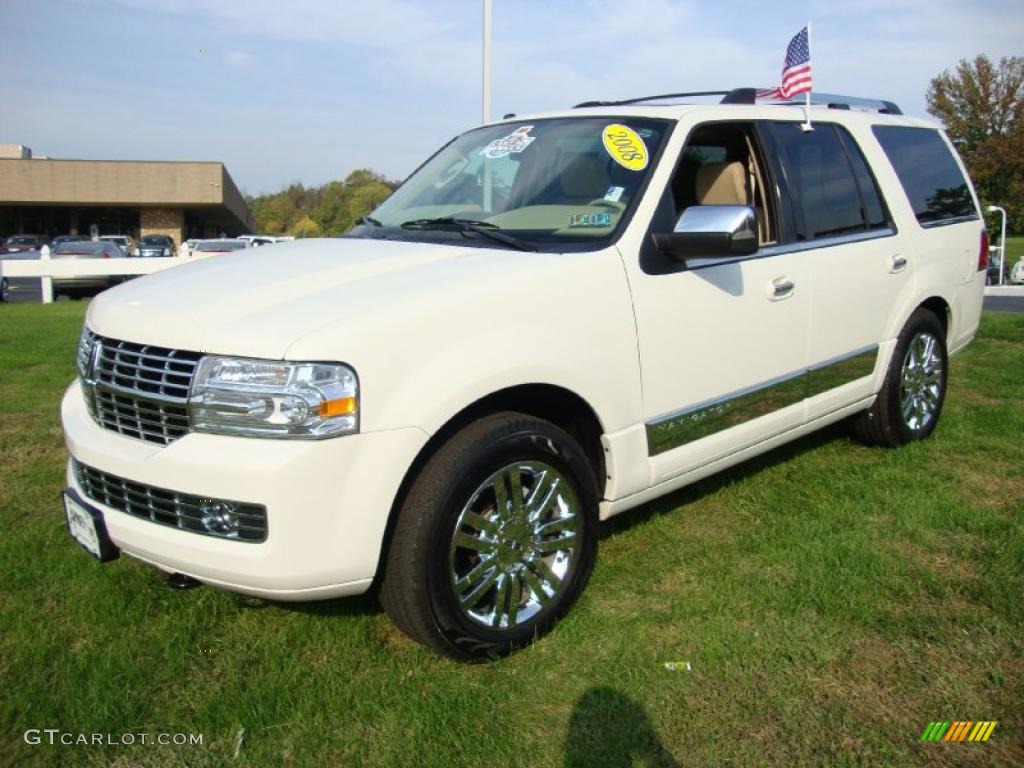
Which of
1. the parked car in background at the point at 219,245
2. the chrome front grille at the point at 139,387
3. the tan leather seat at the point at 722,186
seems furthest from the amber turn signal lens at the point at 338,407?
the parked car in background at the point at 219,245

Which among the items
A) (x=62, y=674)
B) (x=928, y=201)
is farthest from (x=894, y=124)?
(x=62, y=674)

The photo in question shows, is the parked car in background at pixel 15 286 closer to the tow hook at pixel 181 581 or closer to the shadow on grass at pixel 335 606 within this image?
the shadow on grass at pixel 335 606

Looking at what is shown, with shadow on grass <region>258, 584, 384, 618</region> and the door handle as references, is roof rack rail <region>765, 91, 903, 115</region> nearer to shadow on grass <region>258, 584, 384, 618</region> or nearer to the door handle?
the door handle

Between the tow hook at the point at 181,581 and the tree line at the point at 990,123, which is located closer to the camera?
the tow hook at the point at 181,581

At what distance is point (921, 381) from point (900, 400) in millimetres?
320

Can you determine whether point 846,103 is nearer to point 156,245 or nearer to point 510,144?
point 510,144

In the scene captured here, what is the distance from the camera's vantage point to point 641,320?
338cm

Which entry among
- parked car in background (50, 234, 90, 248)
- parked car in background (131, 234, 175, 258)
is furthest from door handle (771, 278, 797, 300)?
parked car in background (131, 234, 175, 258)

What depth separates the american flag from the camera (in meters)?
4.97

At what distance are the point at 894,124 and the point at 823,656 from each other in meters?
3.52

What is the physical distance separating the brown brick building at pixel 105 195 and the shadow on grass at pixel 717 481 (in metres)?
50.6

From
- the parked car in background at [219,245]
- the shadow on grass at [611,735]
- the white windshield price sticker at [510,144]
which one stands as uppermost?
the white windshield price sticker at [510,144]

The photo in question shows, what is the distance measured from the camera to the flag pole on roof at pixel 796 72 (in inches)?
195

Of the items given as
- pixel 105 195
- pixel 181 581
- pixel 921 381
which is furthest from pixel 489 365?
pixel 105 195
